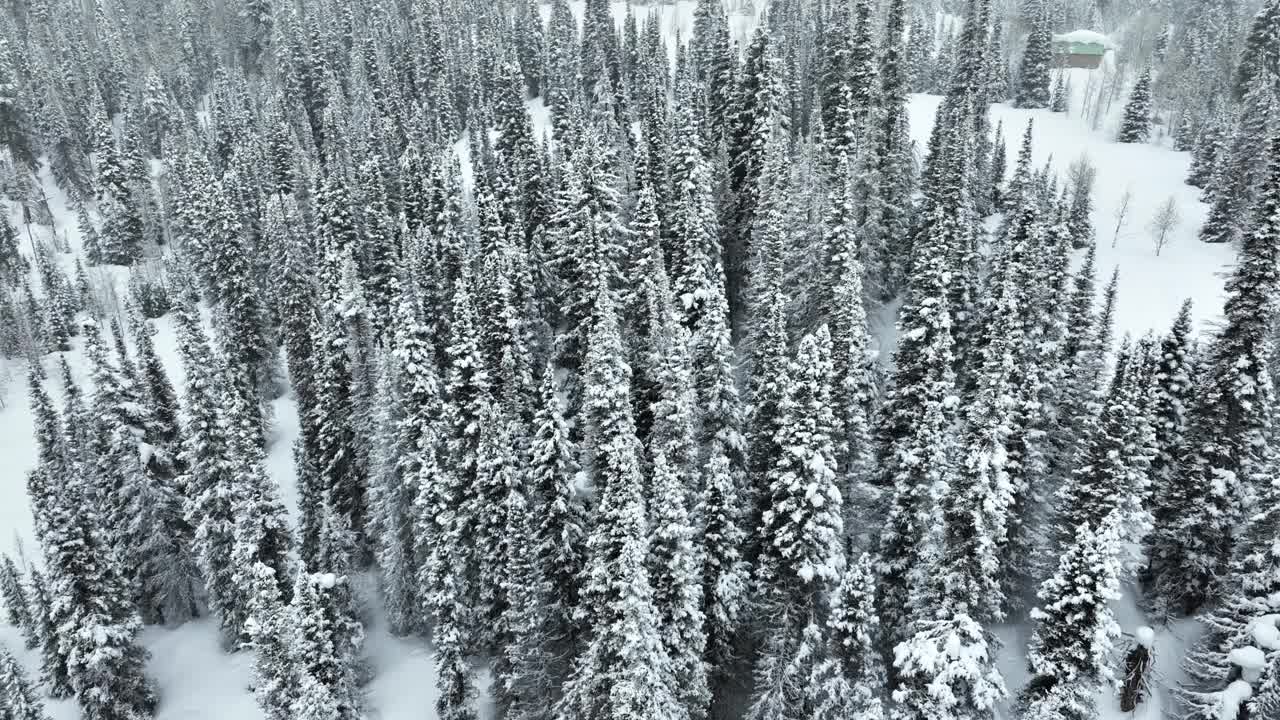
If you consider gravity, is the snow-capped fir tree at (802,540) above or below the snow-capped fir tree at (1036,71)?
below

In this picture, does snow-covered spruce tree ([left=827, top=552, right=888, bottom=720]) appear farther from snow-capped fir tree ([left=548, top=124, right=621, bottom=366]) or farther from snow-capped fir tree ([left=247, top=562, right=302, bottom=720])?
snow-capped fir tree ([left=247, top=562, right=302, bottom=720])

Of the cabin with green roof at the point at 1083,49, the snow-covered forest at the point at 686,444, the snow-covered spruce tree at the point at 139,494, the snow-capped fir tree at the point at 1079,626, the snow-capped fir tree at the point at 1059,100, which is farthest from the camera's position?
the cabin with green roof at the point at 1083,49

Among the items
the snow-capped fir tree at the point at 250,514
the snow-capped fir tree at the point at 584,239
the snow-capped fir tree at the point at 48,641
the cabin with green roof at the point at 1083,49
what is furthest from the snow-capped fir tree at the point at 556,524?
the cabin with green roof at the point at 1083,49

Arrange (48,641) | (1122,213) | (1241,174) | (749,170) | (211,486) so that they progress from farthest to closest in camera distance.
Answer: (1122,213), (1241,174), (749,170), (211,486), (48,641)

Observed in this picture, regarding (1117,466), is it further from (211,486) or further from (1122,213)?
(1122,213)

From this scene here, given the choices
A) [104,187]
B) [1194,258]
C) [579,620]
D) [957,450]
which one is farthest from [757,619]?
[104,187]

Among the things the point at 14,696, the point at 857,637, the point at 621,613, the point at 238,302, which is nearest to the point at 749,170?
the point at 857,637

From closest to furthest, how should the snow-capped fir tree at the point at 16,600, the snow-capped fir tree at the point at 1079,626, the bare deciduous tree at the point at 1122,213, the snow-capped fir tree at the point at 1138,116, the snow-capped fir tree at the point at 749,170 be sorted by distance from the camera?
the snow-capped fir tree at the point at 1079,626
the snow-capped fir tree at the point at 16,600
the snow-capped fir tree at the point at 749,170
the bare deciduous tree at the point at 1122,213
the snow-capped fir tree at the point at 1138,116

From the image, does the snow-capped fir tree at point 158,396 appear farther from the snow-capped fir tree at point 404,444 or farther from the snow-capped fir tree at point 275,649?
the snow-capped fir tree at point 275,649
